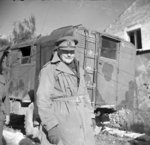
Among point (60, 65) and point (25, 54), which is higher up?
point (25, 54)

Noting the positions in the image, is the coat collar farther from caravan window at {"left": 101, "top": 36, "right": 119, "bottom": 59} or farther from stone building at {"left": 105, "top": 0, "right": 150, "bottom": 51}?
stone building at {"left": 105, "top": 0, "right": 150, "bottom": 51}

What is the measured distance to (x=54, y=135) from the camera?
77.4 inches

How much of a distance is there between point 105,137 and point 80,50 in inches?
106

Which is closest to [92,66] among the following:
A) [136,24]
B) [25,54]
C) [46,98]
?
[25,54]

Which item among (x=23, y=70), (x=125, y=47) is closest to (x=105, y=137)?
(x=125, y=47)

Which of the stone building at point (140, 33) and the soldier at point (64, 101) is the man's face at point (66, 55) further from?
the stone building at point (140, 33)

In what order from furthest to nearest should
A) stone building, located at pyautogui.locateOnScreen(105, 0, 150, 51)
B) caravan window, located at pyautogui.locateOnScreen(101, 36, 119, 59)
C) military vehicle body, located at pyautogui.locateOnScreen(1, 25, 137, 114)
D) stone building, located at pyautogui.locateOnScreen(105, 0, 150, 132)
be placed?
stone building, located at pyautogui.locateOnScreen(105, 0, 150, 51)
stone building, located at pyautogui.locateOnScreen(105, 0, 150, 132)
caravan window, located at pyautogui.locateOnScreen(101, 36, 119, 59)
military vehicle body, located at pyautogui.locateOnScreen(1, 25, 137, 114)

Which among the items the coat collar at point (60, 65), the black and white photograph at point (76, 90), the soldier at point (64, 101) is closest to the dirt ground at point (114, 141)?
the black and white photograph at point (76, 90)

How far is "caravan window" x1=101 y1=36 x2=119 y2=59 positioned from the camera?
266 inches

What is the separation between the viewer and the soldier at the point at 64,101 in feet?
6.56

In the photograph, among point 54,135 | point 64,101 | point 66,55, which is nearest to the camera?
point 54,135

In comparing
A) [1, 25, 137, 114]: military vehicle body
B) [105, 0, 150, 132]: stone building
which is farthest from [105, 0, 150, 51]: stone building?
[1, 25, 137, 114]: military vehicle body

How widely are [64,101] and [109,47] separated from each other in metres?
5.07

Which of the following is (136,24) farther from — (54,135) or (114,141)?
(54,135)
